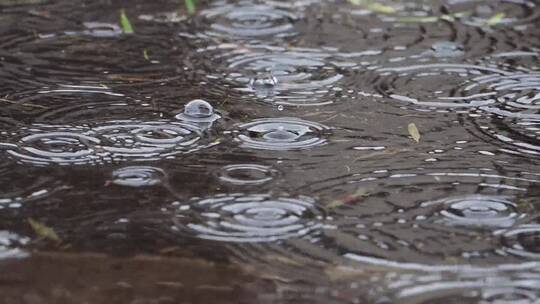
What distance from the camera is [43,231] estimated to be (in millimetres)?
2035

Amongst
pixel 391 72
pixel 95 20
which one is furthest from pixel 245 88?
pixel 95 20

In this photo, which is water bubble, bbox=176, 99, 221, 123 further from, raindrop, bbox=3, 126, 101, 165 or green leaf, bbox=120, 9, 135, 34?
green leaf, bbox=120, 9, 135, 34

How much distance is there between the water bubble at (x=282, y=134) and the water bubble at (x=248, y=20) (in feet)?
2.51

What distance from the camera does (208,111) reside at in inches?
104

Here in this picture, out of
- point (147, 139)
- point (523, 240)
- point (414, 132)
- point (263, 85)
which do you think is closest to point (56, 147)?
point (147, 139)

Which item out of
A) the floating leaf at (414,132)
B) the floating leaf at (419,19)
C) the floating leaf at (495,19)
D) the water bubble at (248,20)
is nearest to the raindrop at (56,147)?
the floating leaf at (414,132)

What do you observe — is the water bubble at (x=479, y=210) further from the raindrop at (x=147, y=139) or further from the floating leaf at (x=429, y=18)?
the floating leaf at (x=429, y=18)

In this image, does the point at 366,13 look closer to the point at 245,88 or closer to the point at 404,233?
the point at 245,88

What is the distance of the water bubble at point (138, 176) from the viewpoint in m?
2.24

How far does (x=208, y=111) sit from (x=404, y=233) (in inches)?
31.3

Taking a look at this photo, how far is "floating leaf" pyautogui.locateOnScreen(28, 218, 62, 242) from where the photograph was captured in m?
2.01

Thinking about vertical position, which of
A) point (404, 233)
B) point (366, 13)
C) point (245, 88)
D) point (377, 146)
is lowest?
point (404, 233)

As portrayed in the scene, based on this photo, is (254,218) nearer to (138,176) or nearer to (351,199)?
(351,199)

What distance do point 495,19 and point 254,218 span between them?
5.57 feet
